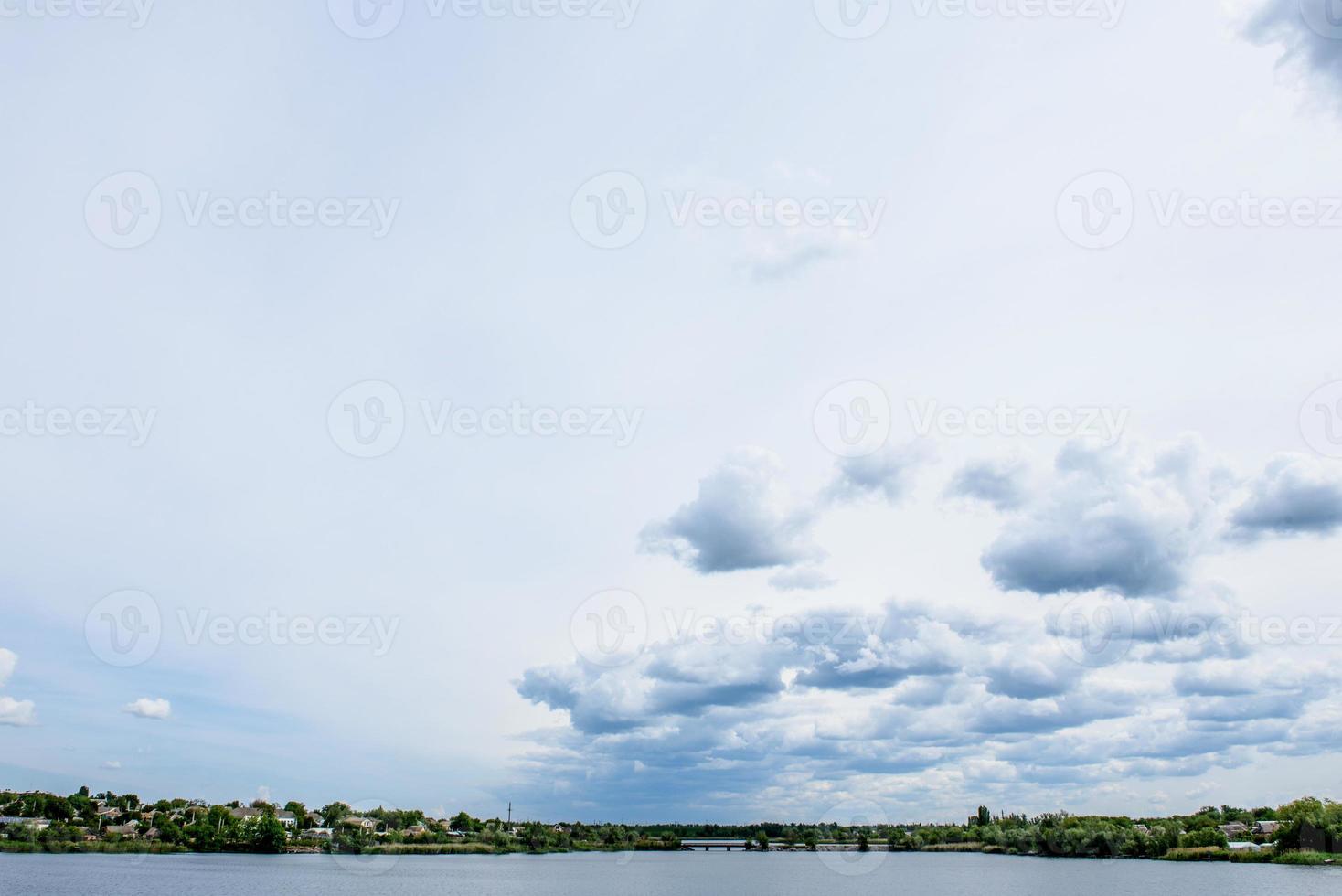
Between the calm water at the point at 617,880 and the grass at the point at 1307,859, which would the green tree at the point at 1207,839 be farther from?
the grass at the point at 1307,859

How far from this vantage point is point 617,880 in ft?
516

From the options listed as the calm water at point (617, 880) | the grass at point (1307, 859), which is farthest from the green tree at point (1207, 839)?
the grass at point (1307, 859)

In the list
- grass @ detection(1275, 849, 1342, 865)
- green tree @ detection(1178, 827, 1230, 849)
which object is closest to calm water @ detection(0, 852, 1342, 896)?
grass @ detection(1275, 849, 1342, 865)

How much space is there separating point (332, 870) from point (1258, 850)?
604 feet

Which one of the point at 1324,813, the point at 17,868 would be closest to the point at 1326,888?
the point at 1324,813

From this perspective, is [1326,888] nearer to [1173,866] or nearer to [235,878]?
[1173,866]

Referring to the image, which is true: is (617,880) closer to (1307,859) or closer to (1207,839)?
(1307,859)

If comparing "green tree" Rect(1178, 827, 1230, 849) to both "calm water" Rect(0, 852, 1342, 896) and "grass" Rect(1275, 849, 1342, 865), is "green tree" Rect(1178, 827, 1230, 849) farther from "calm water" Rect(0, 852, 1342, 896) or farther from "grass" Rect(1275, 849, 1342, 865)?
"grass" Rect(1275, 849, 1342, 865)

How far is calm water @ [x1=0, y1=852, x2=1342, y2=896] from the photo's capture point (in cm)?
11675

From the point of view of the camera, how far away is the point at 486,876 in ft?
550

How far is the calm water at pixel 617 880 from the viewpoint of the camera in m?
117

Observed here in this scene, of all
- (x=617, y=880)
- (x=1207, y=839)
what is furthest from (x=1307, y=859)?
(x=617, y=880)

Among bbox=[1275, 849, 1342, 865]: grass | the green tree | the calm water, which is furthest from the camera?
the green tree

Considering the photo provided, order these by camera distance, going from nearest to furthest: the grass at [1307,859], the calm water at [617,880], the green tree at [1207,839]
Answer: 1. the calm water at [617,880]
2. the grass at [1307,859]
3. the green tree at [1207,839]
